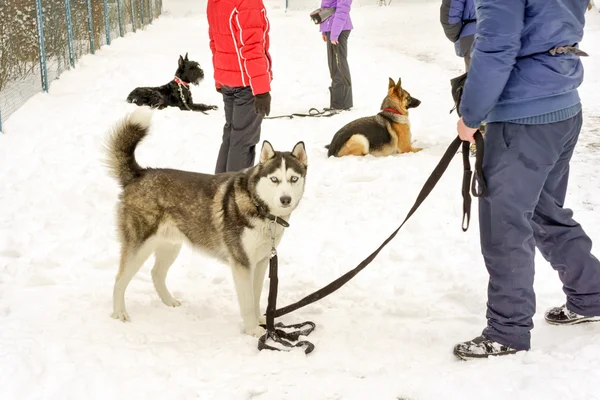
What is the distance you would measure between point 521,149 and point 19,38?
771cm

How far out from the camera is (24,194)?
527 centimetres

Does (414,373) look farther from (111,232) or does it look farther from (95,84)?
(95,84)

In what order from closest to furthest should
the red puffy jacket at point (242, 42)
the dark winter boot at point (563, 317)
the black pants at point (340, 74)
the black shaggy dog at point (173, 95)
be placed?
the dark winter boot at point (563, 317)
the red puffy jacket at point (242, 42)
the black shaggy dog at point (173, 95)
the black pants at point (340, 74)

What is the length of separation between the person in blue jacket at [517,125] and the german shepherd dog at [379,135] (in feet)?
13.2

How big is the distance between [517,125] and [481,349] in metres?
1.10

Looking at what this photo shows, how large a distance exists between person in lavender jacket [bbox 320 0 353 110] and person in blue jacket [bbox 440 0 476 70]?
2734mm

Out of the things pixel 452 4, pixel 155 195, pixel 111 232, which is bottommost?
pixel 111 232

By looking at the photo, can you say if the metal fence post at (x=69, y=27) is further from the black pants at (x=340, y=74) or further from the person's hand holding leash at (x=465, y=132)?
the person's hand holding leash at (x=465, y=132)

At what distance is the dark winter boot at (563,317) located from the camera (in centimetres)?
307

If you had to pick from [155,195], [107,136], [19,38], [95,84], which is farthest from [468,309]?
[95,84]

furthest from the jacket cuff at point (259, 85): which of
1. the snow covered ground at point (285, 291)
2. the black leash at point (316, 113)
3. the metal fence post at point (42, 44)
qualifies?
the metal fence post at point (42, 44)

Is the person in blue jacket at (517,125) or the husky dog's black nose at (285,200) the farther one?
the husky dog's black nose at (285,200)

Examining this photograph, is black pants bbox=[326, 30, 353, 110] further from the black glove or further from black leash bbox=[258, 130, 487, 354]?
black leash bbox=[258, 130, 487, 354]

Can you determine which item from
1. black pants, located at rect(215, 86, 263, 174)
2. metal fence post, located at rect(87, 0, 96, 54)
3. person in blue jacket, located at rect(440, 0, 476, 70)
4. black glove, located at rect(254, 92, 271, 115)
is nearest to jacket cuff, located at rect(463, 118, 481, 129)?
black glove, located at rect(254, 92, 271, 115)
